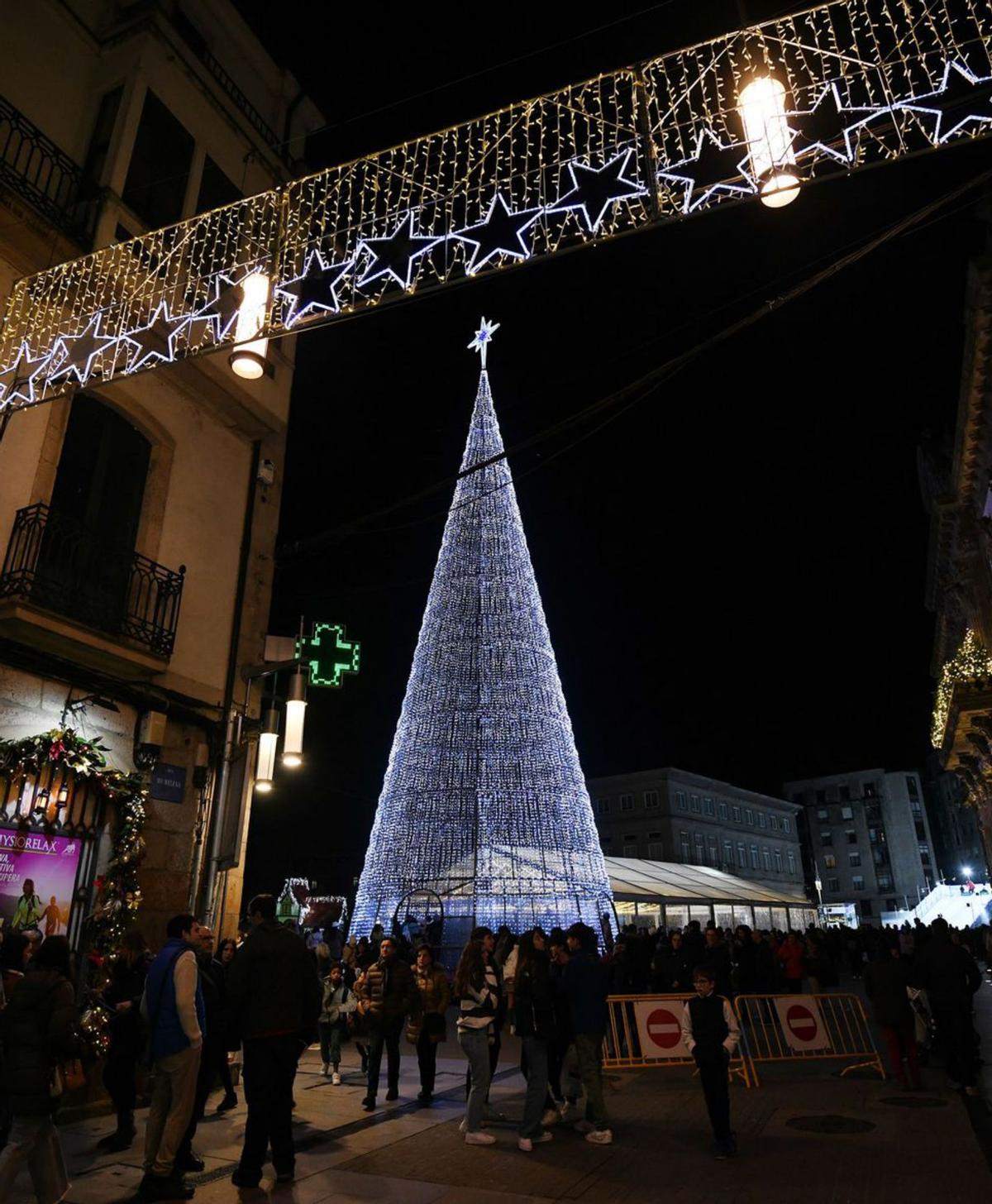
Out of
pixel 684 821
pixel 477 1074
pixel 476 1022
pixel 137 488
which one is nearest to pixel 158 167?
pixel 137 488

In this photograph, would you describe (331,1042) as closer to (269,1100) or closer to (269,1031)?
(269,1100)

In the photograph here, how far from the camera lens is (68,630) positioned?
8.93 m

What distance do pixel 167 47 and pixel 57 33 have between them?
151 centimetres

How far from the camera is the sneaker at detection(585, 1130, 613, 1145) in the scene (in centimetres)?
680

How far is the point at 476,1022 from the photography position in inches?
277

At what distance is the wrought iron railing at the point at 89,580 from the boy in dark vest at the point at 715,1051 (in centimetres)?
748

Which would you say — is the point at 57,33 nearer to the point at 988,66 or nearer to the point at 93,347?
the point at 93,347

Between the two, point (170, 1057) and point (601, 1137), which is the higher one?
point (170, 1057)

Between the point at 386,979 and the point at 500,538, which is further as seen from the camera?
the point at 500,538

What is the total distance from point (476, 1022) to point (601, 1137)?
4.57 feet

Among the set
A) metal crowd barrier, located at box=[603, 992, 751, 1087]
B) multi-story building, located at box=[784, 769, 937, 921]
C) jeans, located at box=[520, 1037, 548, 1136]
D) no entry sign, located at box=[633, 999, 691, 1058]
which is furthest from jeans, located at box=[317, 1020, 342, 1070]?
multi-story building, located at box=[784, 769, 937, 921]

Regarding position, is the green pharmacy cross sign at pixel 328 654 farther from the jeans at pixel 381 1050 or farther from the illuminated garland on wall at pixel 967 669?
the illuminated garland on wall at pixel 967 669

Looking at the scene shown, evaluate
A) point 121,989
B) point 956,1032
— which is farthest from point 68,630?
point 956,1032

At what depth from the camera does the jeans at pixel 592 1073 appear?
698 cm
